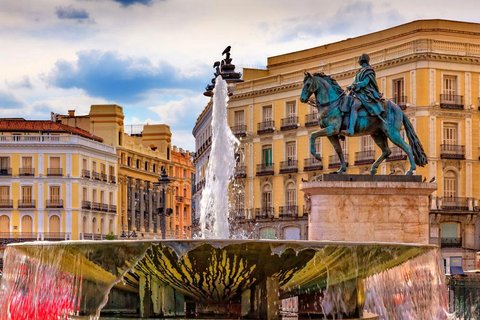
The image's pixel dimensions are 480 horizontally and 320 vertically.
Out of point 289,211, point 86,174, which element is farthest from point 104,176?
point 289,211

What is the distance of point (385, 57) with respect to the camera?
202 ft

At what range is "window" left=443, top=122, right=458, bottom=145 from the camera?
60.6 m

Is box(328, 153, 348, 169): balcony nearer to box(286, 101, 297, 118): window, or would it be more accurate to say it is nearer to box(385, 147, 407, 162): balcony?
box(286, 101, 297, 118): window

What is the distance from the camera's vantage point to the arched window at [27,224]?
3553 inches

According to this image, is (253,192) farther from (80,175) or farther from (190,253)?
(190,253)

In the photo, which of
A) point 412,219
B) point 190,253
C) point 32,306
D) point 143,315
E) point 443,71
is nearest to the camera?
point 190,253

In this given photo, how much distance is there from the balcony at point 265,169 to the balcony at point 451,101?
1292 centimetres

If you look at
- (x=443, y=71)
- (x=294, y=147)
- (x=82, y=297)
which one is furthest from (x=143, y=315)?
(x=294, y=147)

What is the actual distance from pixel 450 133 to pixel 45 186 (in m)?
40.0

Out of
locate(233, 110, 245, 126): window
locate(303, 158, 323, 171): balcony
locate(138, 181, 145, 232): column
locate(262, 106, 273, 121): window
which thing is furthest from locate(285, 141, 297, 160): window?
locate(138, 181, 145, 232): column

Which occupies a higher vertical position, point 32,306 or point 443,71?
point 443,71

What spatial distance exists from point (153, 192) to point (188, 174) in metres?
15.2

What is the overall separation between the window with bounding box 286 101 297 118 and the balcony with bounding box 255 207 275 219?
215 inches

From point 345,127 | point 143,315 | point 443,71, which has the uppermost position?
point 443,71
